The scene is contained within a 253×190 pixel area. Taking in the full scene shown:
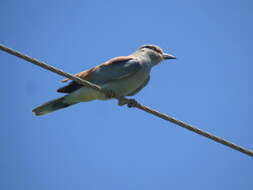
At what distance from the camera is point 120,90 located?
22.4ft

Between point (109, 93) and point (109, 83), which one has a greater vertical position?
point (109, 83)

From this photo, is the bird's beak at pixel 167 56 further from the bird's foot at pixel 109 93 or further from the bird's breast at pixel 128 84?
the bird's foot at pixel 109 93

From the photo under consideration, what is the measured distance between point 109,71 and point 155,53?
1.35 metres

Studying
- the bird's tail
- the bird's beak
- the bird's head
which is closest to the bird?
the bird's tail

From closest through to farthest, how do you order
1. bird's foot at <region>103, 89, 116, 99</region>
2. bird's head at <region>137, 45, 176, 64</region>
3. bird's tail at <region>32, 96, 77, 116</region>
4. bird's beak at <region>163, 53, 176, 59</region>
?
bird's foot at <region>103, 89, 116, 99</region>, bird's tail at <region>32, 96, 77, 116</region>, bird's head at <region>137, 45, 176, 64</region>, bird's beak at <region>163, 53, 176, 59</region>

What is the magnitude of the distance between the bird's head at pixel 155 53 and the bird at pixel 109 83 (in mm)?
502

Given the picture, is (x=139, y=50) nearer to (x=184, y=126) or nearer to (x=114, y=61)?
(x=114, y=61)

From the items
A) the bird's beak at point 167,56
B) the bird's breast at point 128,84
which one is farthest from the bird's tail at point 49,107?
the bird's beak at point 167,56

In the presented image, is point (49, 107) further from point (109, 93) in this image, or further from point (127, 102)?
point (127, 102)

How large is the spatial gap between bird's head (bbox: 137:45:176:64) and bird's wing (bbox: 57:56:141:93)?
786mm

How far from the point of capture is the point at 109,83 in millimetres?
6816

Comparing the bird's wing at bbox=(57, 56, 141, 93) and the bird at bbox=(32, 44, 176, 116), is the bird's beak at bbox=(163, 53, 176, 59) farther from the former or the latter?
the bird's wing at bbox=(57, 56, 141, 93)

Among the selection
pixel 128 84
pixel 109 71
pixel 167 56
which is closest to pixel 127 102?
pixel 128 84

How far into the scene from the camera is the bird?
21.8ft
